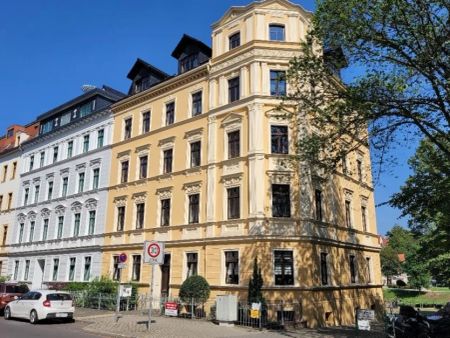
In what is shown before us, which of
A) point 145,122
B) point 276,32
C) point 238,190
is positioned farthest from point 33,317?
point 276,32

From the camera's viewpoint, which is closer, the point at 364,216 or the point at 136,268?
the point at 136,268

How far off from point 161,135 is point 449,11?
1947cm

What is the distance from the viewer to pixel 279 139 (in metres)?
23.2

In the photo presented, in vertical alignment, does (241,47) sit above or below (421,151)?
above

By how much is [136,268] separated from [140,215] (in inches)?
143

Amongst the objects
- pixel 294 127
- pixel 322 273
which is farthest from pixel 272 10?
pixel 322 273

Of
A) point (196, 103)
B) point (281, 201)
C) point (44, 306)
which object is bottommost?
point (44, 306)

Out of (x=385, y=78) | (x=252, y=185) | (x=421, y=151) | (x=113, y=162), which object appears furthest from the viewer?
(x=113, y=162)

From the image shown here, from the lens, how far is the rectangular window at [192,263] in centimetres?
2431

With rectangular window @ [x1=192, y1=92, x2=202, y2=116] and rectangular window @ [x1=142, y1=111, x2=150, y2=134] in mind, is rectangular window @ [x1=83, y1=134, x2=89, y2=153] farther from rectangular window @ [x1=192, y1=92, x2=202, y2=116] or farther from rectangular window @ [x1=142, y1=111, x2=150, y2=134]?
rectangular window @ [x1=192, y1=92, x2=202, y2=116]

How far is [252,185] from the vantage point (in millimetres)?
22172

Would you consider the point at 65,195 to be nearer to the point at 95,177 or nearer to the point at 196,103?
the point at 95,177

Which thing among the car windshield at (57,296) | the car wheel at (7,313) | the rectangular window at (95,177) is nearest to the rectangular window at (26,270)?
the rectangular window at (95,177)

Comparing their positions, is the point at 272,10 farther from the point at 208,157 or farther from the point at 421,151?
the point at 421,151
